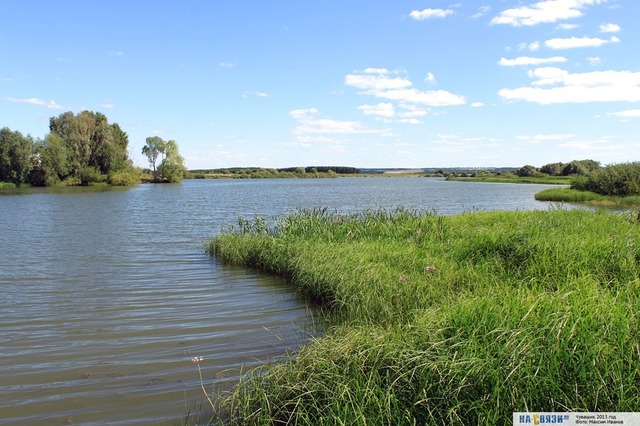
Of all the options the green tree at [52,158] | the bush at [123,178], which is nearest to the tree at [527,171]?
the bush at [123,178]

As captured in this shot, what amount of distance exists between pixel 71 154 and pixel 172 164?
1001 inches

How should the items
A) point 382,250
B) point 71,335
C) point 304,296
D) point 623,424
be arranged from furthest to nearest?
point 382,250 → point 304,296 → point 71,335 → point 623,424

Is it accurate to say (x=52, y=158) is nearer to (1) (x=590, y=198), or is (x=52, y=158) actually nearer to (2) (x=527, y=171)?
(1) (x=590, y=198)

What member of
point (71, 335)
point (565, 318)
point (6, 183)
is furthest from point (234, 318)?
point (6, 183)

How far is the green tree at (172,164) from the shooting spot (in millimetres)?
93875

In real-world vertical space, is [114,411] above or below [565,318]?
below

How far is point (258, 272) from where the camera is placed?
41.0 feet

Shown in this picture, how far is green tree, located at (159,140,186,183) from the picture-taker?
93.9 metres

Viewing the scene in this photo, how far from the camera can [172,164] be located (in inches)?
3772

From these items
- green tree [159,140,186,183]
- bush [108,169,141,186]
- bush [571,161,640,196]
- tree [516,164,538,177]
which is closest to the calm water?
bush [571,161,640,196]

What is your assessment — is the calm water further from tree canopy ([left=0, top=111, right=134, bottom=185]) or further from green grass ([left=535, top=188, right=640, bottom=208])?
tree canopy ([left=0, top=111, right=134, bottom=185])

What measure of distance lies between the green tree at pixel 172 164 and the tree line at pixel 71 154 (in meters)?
10.1

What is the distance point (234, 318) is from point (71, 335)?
2.65 meters

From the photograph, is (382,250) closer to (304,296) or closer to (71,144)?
(304,296)
